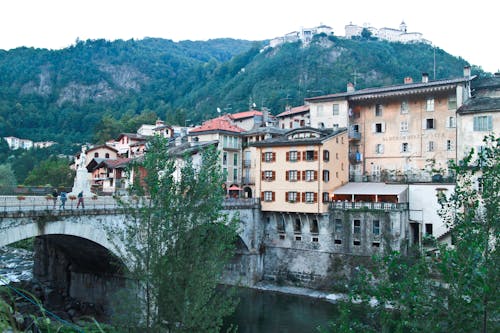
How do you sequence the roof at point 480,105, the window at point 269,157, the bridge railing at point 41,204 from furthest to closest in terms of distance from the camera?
the window at point 269,157 → the roof at point 480,105 → the bridge railing at point 41,204

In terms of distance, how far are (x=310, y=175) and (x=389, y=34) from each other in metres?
155

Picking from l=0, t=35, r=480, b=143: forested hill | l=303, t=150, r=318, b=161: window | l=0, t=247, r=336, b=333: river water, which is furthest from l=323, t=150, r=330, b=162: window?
l=0, t=35, r=480, b=143: forested hill

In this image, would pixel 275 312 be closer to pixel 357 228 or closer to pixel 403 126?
pixel 357 228

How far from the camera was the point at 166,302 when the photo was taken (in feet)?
48.8

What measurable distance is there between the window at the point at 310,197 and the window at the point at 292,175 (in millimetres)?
1865

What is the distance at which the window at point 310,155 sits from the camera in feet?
144

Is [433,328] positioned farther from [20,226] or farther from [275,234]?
[275,234]

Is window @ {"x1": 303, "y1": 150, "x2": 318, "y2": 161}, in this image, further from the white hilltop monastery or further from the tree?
the white hilltop monastery

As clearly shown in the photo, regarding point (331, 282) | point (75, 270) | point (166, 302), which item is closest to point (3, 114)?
point (75, 270)

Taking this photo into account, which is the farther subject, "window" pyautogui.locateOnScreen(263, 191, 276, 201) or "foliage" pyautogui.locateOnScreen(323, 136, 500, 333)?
"window" pyautogui.locateOnScreen(263, 191, 276, 201)

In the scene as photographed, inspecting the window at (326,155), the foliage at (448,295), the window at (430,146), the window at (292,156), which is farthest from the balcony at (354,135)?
the foliage at (448,295)

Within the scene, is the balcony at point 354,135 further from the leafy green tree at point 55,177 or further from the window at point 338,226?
the leafy green tree at point 55,177

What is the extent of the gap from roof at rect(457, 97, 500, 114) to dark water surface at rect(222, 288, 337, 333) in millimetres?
22024

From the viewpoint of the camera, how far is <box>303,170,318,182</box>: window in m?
43.9
